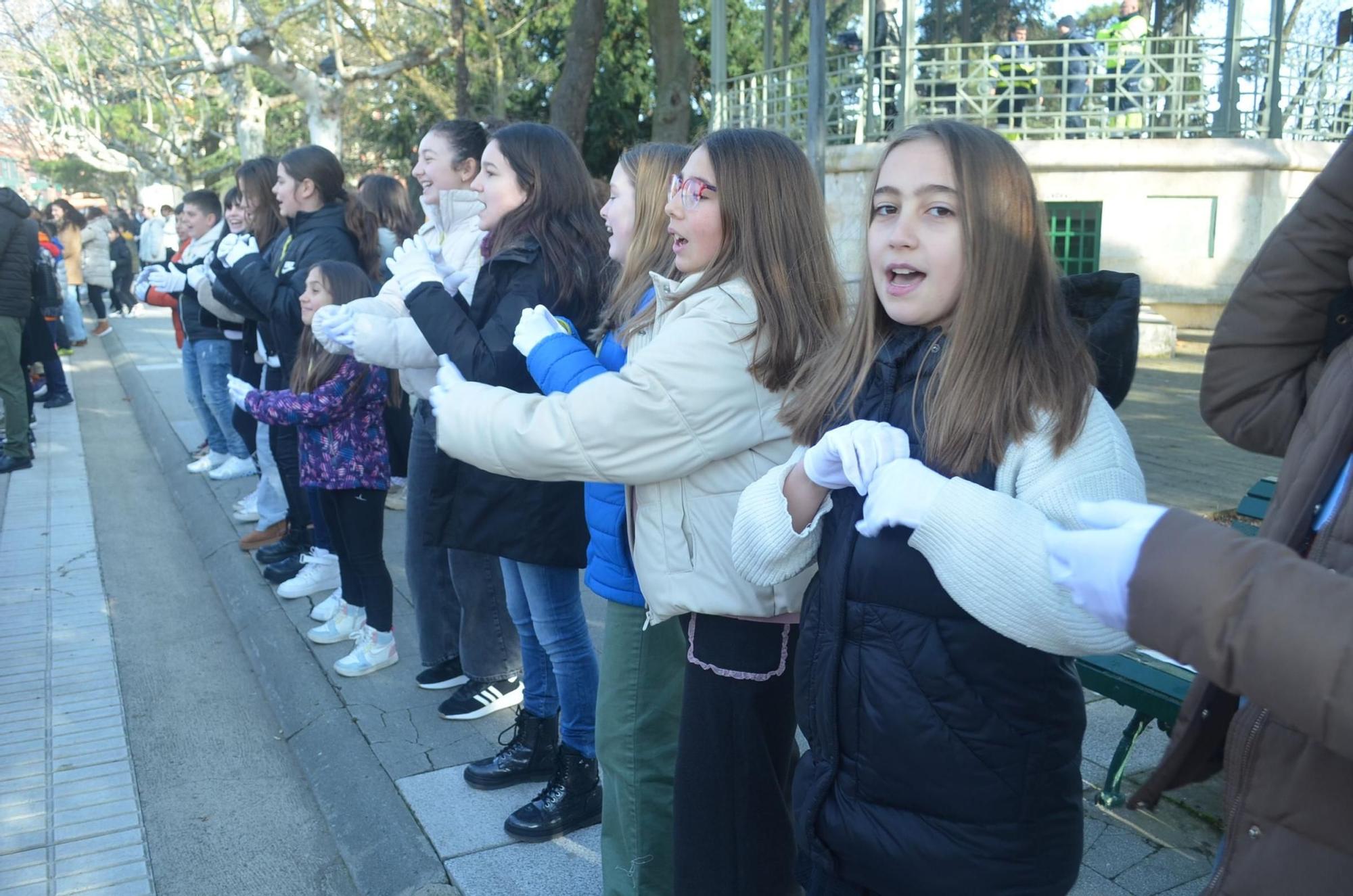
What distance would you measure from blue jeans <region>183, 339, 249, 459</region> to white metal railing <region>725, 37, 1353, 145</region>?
27.4 feet

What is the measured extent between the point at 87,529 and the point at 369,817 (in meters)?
4.69

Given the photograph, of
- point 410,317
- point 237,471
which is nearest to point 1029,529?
point 410,317

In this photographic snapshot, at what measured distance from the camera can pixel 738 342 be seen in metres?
2.31

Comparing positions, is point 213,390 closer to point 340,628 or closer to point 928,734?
point 340,628

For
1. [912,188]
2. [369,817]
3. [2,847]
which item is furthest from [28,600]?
[912,188]

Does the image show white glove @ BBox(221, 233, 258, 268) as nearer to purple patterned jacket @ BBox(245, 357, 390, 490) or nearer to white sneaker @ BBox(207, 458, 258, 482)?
purple patterned jacket @ BBox(245, 357, 390, 490)

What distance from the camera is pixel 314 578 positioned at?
18.5ft

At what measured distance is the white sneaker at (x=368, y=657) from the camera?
4648 millimetres

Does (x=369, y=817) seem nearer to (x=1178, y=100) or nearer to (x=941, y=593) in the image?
(x=941, y=593)

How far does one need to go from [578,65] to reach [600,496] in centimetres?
1019

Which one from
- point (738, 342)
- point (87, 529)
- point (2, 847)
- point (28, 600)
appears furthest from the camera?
point (87, 529)

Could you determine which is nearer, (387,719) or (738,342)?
(738,342)

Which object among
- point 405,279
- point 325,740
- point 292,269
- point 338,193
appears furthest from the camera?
point 338,193

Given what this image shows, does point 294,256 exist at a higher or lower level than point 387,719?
higher
